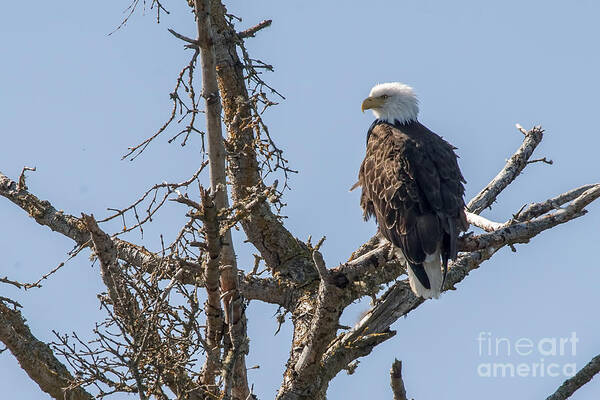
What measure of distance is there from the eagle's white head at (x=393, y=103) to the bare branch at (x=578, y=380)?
10.4ft

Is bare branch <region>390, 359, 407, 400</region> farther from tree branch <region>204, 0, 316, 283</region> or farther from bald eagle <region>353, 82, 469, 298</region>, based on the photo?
tree branch <region>204, 0, 316, 283</region>

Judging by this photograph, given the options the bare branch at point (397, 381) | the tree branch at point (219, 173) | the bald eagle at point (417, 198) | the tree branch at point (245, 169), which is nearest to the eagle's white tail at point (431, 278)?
the bald eagle at point (417, 198)

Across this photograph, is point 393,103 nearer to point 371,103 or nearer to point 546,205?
point 371,103

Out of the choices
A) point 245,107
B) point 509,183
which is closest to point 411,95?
point 509,183

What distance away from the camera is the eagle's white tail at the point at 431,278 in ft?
18.6

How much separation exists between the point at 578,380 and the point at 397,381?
3.36ft

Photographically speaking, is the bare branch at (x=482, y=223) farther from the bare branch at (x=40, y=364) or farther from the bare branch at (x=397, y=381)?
the bare branch at (x=40, y=364)

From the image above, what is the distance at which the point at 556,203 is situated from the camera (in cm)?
584

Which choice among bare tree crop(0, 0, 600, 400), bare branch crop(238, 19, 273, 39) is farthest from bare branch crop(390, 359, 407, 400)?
bare branch crop(238, 19, 273, 39)

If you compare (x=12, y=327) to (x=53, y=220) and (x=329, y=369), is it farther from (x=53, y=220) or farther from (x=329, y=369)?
(x=329, y=369)

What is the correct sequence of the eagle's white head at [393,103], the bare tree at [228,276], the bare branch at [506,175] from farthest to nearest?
the eagle's white head at [393,103], the bare branch at [506,175], the bare tree at [228,276]

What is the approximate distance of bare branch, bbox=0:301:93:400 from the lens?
15.9 ft

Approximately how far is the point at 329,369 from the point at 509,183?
2.35 meters

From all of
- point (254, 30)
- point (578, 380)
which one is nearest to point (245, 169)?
point (254, 30)
